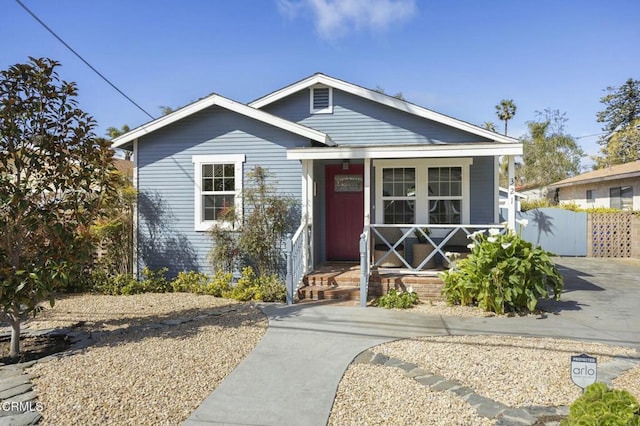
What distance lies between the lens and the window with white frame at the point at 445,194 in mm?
9281

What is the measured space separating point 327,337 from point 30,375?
3324mm

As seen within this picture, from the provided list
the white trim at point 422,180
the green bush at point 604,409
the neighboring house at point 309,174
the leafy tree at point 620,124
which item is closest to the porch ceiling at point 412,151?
the neighboring house at point 309,174

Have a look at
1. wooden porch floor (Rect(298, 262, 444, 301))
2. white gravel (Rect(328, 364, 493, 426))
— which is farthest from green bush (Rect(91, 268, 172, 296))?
white gravel (Rect(328, 364, 493, 426))

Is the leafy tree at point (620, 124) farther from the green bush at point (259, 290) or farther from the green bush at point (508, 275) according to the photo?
the green bush at point (259, 290)

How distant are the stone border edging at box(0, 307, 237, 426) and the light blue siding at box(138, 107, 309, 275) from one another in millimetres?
→ 3118

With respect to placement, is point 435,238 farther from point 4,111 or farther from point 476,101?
point 476,101

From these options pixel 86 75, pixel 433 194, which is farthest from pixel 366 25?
pixel 86 75

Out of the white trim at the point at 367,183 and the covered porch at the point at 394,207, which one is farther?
the white trim at the point at 367,183

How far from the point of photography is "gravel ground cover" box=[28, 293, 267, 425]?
3438mm

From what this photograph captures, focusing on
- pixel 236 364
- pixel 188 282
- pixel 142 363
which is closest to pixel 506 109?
pixel 188 282

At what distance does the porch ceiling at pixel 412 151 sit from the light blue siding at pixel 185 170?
0.79m

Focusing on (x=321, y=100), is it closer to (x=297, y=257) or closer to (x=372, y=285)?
(x=297, y=257)

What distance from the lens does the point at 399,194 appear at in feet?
31.4

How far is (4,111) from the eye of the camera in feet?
15.5
